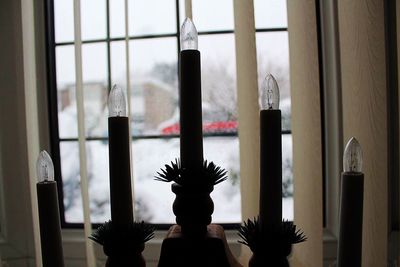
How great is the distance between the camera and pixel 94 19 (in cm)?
98

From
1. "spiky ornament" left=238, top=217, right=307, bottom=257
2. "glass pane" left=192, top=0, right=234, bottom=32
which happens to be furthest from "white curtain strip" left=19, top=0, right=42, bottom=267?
"spiky ornament" left=238, top=217, right=307, bottom=257

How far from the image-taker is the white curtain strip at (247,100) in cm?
75

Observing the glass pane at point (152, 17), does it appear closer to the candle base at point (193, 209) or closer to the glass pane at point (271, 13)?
the glass pane at point (271, 13)

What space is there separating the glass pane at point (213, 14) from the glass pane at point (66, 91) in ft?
1.46

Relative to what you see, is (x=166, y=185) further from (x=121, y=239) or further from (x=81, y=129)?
(x=121, y=239)

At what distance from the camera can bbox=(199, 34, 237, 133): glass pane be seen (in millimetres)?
953

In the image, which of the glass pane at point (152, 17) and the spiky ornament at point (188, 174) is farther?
the glass pane at point (152, 17)

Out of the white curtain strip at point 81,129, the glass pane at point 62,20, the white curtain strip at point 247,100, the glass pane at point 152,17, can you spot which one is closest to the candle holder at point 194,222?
the white curtain strip at point 247,100

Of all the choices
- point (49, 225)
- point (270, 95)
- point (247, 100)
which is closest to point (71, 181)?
point (247, 100)

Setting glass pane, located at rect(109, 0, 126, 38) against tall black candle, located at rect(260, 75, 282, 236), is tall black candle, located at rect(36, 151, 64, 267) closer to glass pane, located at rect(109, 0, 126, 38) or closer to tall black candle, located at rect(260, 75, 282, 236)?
tall black candle, located at rect(260, 75, 282, 236)

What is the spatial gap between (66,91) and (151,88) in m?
0.30

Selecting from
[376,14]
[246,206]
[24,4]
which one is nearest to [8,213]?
[24,4]

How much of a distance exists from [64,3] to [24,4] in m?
0.20

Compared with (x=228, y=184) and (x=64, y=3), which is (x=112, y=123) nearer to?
(x=228, y=184)
